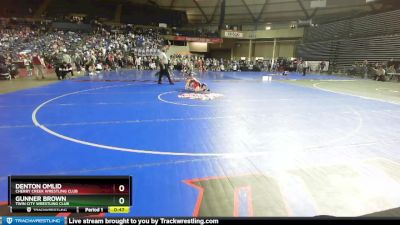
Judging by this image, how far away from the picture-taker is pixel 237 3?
3606 cm

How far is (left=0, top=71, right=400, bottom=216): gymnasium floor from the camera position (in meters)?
2.76

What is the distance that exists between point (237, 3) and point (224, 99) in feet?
101

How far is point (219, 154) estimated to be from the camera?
402 cm

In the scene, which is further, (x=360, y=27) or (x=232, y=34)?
(x=232, y=34)

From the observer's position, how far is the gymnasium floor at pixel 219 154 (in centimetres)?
276

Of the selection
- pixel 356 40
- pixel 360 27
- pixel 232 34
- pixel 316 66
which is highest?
pixel 232 34

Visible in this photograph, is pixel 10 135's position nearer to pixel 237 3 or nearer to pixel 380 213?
pixel 380 213

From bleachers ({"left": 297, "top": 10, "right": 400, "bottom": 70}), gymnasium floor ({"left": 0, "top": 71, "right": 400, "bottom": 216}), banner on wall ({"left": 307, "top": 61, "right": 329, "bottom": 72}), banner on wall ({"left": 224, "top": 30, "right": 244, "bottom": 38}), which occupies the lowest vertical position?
gymnasium floor ({"left": 0, "top": 71, "right": 400, "bottom": 216})

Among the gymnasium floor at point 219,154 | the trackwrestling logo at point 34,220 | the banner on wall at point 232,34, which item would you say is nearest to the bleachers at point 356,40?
the banner on wall at point 232,34
